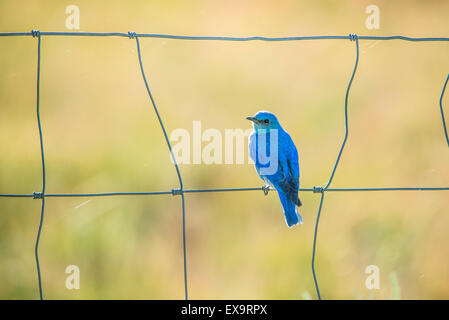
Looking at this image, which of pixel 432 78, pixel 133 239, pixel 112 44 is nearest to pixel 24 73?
pixel 112 44

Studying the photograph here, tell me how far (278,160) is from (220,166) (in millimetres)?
1738

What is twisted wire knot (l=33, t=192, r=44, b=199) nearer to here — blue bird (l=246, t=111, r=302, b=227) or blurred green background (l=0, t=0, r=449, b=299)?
blurred green background (l=0, t=0, r=449, b=299)

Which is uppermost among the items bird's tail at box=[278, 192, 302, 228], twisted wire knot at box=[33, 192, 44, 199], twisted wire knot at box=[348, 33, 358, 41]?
twisted wire knot at box=[348, 33, 358, 41]

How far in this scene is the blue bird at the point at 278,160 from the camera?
411cm

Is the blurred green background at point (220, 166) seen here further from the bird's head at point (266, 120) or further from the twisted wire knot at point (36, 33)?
the twisted wire knot at point (36, 33)

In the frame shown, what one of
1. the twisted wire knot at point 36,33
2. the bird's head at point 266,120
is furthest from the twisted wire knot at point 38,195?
the bird's head at point 266,120

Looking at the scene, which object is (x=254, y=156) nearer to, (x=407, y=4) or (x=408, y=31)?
(x=408, y=31)

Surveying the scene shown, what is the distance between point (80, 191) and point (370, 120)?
Result: 3.55 metres

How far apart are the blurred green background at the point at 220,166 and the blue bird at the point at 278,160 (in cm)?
83

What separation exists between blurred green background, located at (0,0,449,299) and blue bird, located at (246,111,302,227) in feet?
2.74

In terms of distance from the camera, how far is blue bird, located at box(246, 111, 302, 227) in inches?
162

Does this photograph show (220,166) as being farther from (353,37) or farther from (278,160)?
(353,37)

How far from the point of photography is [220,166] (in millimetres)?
5938

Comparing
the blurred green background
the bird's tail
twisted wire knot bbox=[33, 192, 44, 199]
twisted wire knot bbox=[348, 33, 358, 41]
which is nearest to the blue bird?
the bird's tail
